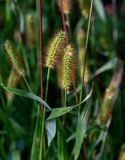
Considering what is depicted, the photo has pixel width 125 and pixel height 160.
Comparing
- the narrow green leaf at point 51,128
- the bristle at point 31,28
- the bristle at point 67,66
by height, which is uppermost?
the bristle at point 31,28

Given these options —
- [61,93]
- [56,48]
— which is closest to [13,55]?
[56,48]

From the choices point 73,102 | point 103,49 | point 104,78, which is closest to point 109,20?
point 103,49

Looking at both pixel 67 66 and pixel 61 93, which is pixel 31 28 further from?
pixel 67 66

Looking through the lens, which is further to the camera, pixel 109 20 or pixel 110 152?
pixel 109 20

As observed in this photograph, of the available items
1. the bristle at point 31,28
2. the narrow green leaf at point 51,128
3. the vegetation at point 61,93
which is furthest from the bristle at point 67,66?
the bristle at point 31,28

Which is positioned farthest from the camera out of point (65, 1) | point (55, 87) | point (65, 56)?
point (55, 87)

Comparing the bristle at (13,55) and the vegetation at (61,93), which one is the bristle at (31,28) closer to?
the vegetation at (61,93)

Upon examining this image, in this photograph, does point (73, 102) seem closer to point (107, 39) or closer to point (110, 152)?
point (110, 152)

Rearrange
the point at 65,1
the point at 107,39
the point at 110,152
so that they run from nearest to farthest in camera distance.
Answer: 1. the point at 65,1
2. the point at 110,152
3. the point at 107,39
